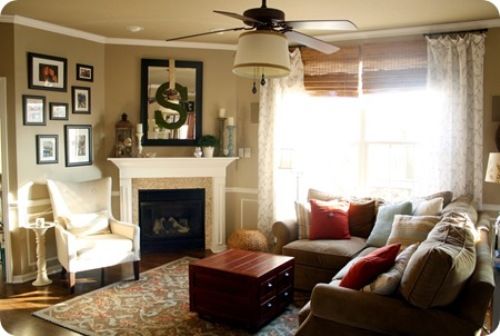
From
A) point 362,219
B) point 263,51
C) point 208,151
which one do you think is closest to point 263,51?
point 263,51

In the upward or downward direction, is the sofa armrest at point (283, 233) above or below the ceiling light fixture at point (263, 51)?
below

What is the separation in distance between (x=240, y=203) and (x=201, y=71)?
1818 millimetres

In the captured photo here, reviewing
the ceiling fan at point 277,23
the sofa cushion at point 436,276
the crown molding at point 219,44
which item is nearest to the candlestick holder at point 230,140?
the crown molding at point 219,44

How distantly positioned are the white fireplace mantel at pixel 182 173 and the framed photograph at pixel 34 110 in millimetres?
929

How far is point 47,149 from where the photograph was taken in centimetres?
497

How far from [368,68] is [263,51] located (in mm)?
2935

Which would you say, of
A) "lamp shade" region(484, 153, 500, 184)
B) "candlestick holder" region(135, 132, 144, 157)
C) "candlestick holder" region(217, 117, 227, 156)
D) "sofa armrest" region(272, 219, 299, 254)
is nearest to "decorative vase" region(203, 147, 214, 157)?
"candlestick holder" region(217, 117, 227, 156)

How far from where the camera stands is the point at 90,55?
5.46 m

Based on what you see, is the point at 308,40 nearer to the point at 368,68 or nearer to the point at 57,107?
the point at 368,68

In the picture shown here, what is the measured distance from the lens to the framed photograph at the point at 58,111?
502 centimetres

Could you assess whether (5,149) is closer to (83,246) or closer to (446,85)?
(83,246)

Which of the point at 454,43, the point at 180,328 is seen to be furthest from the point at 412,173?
the point at 180,328

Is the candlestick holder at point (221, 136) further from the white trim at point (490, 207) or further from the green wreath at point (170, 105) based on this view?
the white trim at point (490, 207)

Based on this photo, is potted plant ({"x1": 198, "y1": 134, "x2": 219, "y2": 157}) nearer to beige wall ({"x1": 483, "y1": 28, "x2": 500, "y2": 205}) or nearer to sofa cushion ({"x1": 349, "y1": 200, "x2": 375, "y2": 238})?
sofa cushion ({"x1": 349, "y1": 200, "x2": 375, "y2": 238})
